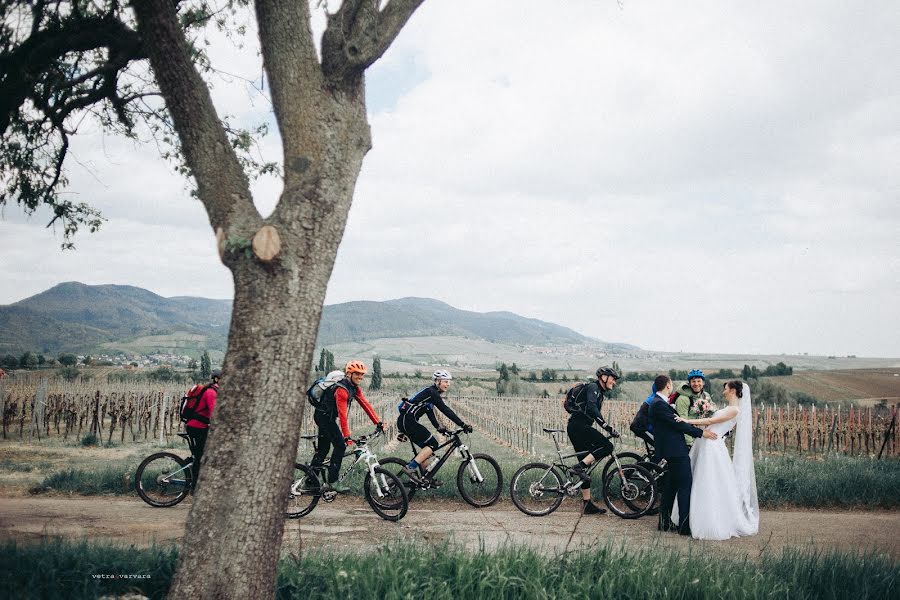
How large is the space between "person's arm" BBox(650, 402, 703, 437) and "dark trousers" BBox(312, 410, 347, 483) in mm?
3980

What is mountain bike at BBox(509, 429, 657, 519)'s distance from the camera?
8.52 meters

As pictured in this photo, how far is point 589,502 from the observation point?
8.89 m

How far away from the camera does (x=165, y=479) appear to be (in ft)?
28.7

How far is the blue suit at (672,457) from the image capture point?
775 centimetres

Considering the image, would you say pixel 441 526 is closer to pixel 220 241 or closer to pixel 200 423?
pixel 200 423

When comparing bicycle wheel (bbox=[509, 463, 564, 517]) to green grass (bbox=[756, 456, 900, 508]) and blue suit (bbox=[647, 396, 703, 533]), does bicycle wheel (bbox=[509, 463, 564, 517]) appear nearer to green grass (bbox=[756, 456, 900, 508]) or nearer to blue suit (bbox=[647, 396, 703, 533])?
blue suit (bbox=[647, 396, 703, 533])

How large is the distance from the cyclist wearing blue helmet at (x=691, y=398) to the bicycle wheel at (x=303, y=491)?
4.95m

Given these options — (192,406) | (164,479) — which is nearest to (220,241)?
(192,406)

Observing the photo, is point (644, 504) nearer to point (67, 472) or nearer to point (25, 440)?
point (67, 472)

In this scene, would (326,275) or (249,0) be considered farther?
(249,0)

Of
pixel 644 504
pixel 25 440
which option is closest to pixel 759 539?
pixel 644 504

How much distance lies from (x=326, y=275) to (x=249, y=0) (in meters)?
5.65

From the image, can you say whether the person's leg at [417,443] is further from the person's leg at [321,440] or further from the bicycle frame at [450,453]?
the person's leg at [321,440]

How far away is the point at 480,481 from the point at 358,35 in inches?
258
